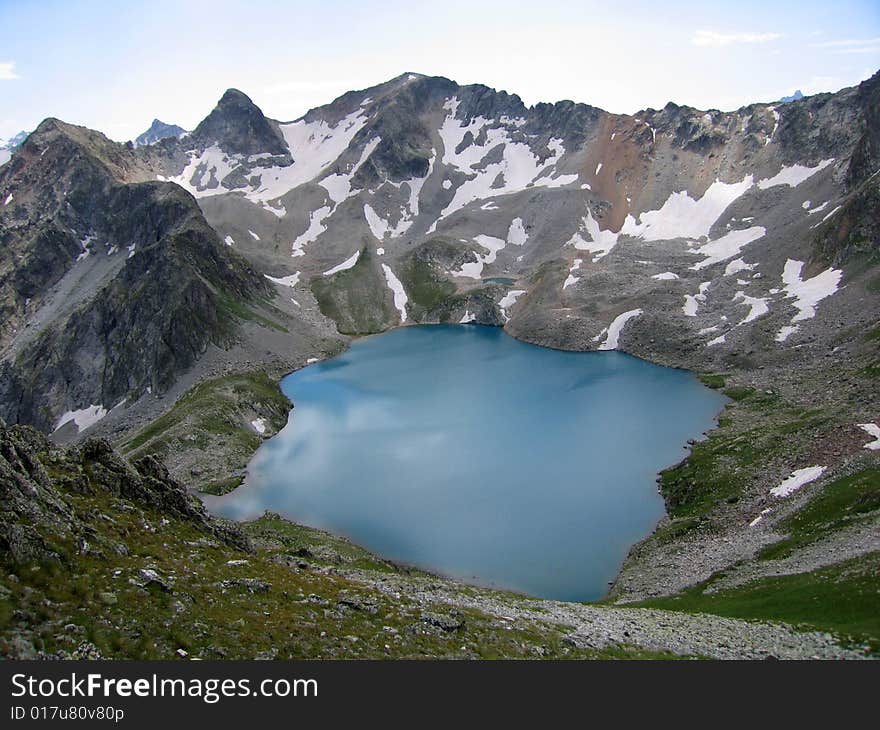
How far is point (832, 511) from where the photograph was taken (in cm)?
4225

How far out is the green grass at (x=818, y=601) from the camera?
2659cm

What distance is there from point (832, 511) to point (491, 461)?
3753 centimetres

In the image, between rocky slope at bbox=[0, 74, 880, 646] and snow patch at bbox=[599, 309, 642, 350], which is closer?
rocky slope at bbox=[0, 74, 880, 646]

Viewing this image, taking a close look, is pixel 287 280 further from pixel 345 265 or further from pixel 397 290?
pixel 397 290

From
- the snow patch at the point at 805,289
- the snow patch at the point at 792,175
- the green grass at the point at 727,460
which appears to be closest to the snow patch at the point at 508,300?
the snow patch at the point at 805,289

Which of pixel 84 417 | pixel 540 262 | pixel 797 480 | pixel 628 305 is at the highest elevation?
pixel 540 262

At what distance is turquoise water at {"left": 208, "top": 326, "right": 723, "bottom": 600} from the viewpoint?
5381 centimetres

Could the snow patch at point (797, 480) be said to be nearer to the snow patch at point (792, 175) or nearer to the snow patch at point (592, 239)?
the snow patch at point (592, 239)

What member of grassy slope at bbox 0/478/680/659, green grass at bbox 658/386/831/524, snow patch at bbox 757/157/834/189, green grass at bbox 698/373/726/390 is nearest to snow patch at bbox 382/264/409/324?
green grass at bbox 698/373/726/390

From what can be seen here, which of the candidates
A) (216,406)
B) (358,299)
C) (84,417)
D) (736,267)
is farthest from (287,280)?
(736,267)

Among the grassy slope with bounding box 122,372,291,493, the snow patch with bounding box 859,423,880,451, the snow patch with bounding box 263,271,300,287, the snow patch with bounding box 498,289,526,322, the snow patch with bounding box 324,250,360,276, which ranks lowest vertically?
the snow patch with bounding box 859,423,880,451

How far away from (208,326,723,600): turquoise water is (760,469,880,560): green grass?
13620mm

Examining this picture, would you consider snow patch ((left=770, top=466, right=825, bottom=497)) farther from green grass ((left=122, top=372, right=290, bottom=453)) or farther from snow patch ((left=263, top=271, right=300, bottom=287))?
snow patch ((left=263, top=271, right=300, bottom=287))

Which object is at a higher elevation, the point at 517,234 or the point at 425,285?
the point at 517,234
